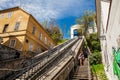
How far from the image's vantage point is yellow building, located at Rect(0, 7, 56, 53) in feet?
86.1

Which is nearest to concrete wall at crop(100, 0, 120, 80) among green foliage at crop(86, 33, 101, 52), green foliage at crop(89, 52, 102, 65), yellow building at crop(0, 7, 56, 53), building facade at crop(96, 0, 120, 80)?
building facade at crop(96, 0, 120, 80)

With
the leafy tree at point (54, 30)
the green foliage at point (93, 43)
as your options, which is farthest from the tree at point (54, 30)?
the green foliage at point (93, 43)

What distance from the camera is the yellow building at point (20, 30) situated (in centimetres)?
2623

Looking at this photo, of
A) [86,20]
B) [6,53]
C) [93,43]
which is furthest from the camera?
[86,20]

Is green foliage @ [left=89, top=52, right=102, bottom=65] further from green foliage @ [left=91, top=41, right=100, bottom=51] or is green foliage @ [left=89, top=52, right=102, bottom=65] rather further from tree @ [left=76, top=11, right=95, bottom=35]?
tree @ [left=76, top=11, right=95, bottom=35]

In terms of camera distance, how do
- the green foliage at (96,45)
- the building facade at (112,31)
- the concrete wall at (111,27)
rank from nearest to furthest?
the concrete wall at (111,27) < the building facade at (112,31) < the green foliage at (96,45)

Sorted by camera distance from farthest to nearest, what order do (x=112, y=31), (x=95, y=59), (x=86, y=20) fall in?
(x=86, y=20) → (x=95, y=59) → (x=112, y=31)

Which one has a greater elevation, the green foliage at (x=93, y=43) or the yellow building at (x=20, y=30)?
the yellow building at (x=20, y=30)

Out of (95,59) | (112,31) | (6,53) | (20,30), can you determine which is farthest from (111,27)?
(20,30)

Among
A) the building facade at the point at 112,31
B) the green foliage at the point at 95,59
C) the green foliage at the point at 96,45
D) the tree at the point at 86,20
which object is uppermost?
the tree at the point at 86,20

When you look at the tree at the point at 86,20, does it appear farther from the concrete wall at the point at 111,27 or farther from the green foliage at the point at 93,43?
the concrete wall at the point at 111,27

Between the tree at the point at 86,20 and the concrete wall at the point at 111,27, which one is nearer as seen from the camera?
the concrete wall at the point at 111,27

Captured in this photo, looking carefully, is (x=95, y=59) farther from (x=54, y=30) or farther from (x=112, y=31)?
(x=54, y=30)

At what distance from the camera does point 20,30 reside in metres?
26.8
